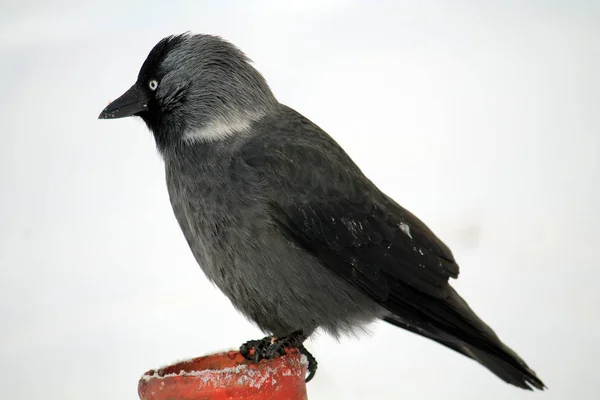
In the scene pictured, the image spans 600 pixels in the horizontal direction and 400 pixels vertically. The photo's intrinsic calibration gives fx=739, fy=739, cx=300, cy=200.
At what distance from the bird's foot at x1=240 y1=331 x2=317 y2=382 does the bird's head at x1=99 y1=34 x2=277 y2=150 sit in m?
0.93

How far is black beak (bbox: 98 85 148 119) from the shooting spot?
332cm

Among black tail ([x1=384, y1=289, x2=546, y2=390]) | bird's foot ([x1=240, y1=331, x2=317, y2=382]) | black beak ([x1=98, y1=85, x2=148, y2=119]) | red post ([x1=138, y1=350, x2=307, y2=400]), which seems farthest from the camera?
black beak ([x1=98, y1=85, x2=148, y2=119])

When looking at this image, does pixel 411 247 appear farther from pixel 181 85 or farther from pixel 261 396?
pixel 181 85

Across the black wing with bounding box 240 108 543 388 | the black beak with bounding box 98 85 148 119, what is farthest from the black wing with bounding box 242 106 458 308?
the black beak with bounding box 98 85 148 119

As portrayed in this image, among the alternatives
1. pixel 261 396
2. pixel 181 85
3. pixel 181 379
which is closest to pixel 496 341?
pixel 261 396

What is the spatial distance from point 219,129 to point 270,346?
0.96 m

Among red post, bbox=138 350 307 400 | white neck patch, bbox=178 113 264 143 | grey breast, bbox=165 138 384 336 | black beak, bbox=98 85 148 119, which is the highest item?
black beak, bbox=98 85 148 119

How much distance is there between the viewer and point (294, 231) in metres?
2.97

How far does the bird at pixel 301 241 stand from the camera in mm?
2965

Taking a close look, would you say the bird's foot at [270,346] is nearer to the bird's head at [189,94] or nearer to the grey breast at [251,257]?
the grey breast at [251,257]

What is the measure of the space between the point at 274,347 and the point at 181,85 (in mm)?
1240

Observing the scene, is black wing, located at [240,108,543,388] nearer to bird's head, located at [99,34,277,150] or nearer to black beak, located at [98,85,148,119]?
bird's head, located at [99,34,277,150]

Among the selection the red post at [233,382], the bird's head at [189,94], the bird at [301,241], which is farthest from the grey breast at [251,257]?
the red post at [233,382]

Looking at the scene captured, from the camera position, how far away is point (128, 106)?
10.9 feet
